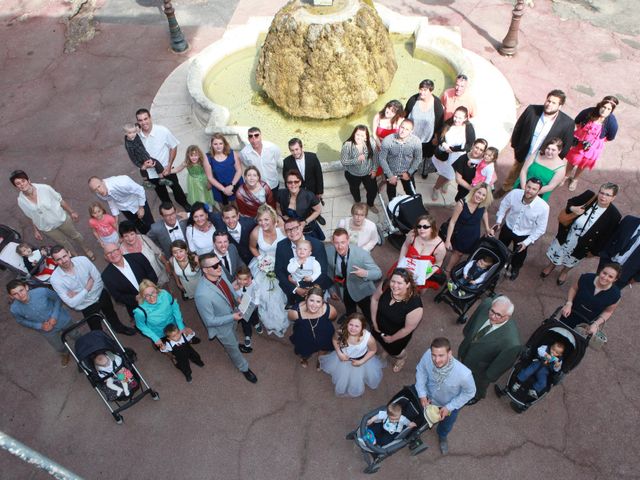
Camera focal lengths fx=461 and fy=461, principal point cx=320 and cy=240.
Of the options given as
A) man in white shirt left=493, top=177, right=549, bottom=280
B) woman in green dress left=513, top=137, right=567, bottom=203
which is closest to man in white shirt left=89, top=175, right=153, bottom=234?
man in white shirt left=493, top=177, right=549, bottom=280

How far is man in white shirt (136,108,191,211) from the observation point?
689 cm

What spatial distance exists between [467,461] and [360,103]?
6279 millimetres

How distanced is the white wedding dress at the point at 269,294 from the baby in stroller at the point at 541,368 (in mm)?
2865

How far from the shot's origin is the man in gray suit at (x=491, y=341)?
4594 mm

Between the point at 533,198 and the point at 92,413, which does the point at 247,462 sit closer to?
the point at 92,413

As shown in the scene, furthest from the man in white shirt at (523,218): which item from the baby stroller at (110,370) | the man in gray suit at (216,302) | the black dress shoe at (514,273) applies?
the baby stroller at (110,370)

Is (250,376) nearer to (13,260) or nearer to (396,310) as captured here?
(396,310)

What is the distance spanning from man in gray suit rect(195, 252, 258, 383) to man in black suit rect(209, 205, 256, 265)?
74 centimetres

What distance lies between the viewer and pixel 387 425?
186 inches

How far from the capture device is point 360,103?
8766mm

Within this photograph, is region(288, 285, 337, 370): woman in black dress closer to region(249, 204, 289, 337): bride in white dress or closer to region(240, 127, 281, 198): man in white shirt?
region(249, 204, 289, 337): bride in white dress

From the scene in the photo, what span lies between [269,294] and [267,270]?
11.8 inches

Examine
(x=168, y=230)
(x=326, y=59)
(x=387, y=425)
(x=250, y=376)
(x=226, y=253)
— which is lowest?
(x=250, y=376)

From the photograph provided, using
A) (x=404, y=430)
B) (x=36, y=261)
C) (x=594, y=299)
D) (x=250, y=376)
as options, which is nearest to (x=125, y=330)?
(x=36, y=261)
